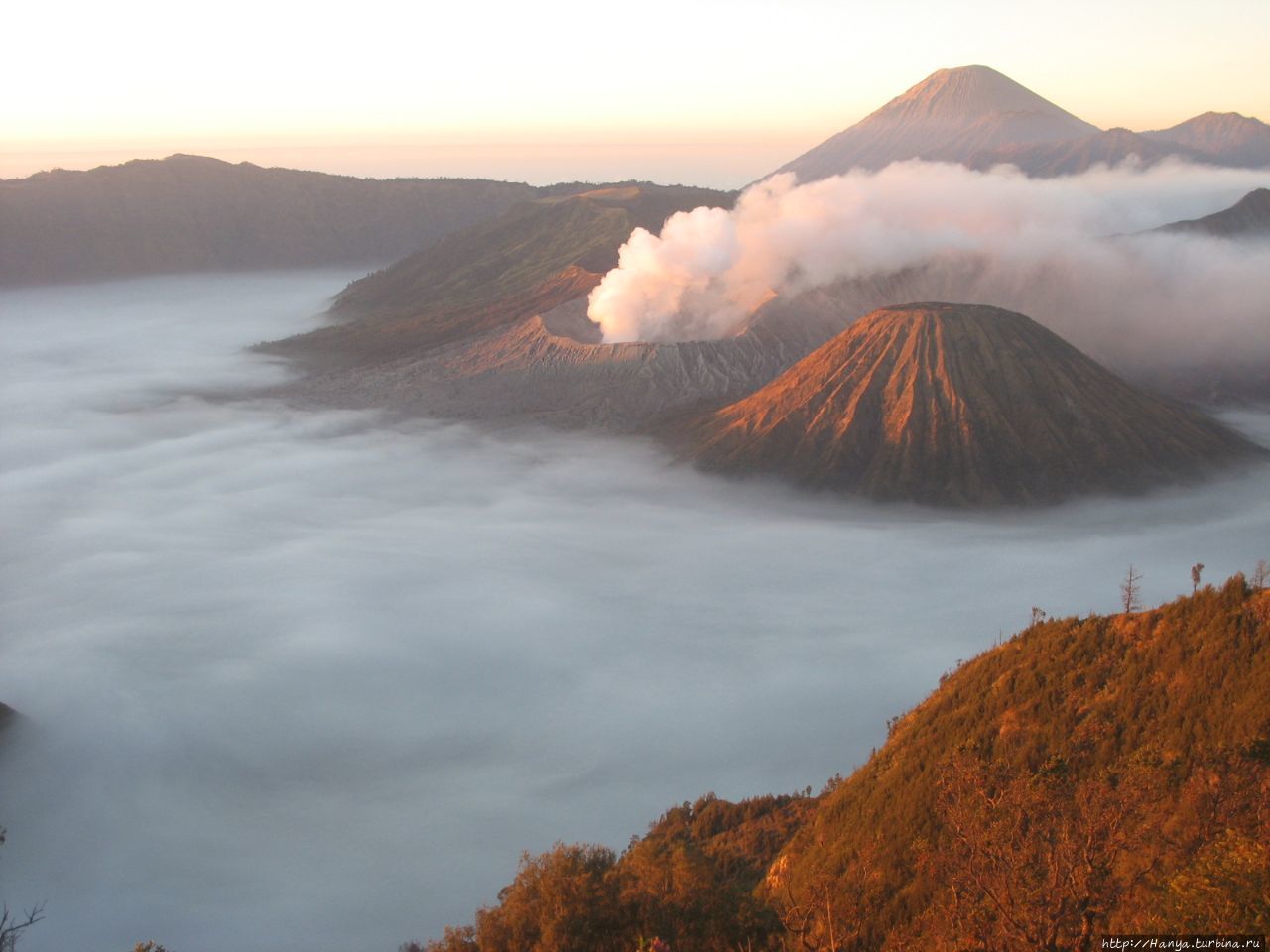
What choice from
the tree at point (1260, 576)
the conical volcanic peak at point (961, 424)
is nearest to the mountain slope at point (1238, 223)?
the conical volcanic peak at point (961, 424)

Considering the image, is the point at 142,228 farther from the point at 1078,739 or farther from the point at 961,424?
the point at 1078,739

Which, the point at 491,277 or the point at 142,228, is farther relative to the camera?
the point at 142,228

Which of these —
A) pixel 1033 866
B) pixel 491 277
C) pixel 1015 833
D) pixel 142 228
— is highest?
pixel 142 228

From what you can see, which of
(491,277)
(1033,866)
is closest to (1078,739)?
(1033,866)

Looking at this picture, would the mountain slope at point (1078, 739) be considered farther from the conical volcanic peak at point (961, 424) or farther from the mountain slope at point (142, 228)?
the mountain slope at point (142, 228)

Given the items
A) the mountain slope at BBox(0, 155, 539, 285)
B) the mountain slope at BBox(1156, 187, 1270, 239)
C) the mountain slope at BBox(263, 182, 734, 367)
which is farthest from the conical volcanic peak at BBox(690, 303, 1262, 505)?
the mountain slope at BBox(0, 155, 539, 285)

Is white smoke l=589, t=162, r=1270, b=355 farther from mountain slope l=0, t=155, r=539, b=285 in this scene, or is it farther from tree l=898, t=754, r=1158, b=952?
mountain slope l=0, t=155, r=539, b=285
